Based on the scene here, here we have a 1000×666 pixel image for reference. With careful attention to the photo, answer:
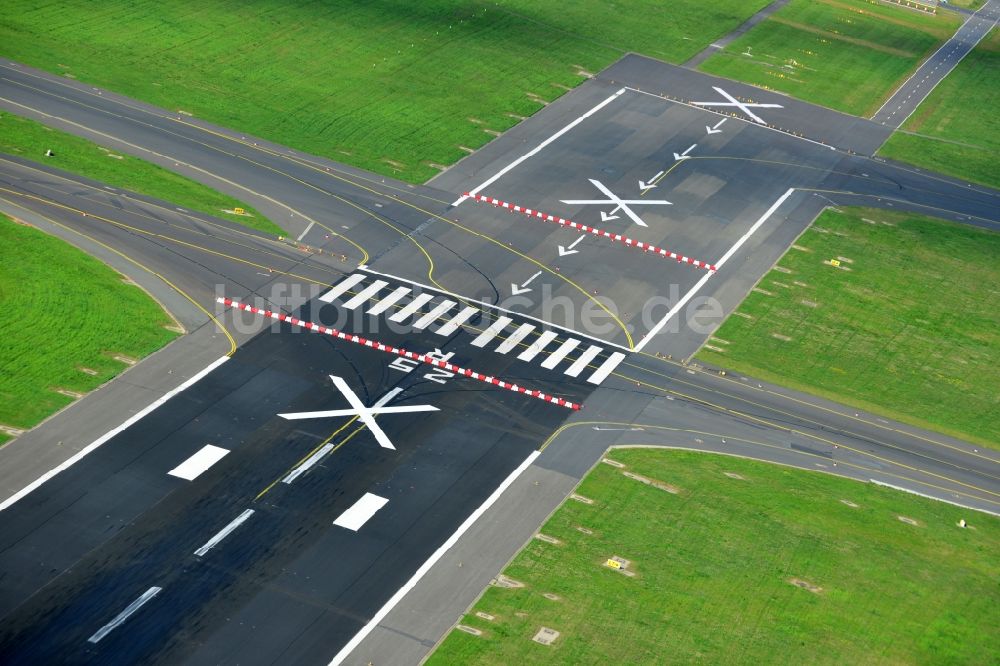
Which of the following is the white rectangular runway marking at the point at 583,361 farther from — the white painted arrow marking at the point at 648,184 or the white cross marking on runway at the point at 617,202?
the white painted arrow marking at the point at 648,184

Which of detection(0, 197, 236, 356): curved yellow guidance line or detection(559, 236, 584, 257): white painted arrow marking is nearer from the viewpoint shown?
detection(0, 197, 236, 356): curved yellow guidance line

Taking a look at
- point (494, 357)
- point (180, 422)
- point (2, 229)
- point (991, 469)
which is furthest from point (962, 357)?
point (2, 229)

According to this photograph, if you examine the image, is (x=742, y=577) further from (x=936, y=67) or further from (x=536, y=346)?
(x=936, y=67)

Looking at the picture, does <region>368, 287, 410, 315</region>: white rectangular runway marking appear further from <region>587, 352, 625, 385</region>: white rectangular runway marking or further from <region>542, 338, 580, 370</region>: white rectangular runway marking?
<region>587, 352, 625, 385</region>: white rectangular runway marking

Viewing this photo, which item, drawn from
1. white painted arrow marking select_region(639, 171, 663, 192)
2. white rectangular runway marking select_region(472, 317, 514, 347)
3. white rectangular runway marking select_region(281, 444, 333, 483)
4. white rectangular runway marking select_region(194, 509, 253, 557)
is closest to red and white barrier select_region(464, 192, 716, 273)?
white painted arrow marking select_region(639, 171, 663, 192)

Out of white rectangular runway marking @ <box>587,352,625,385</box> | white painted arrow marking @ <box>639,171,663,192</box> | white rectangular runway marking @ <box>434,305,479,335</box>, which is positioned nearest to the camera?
white rectangular runway marking @ <box>587,352,625,385</box>

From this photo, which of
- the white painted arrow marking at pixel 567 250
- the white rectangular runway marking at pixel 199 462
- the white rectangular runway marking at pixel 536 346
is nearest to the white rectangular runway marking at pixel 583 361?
the white rectangular runway marking at pixel 536 346

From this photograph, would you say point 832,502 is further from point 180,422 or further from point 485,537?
point 180,422
